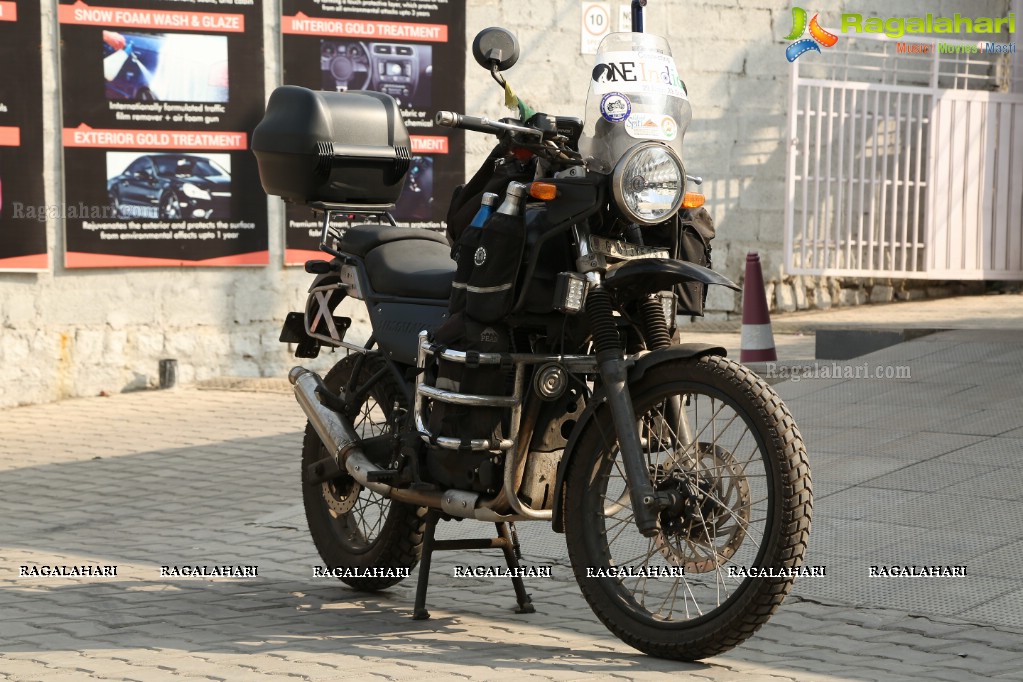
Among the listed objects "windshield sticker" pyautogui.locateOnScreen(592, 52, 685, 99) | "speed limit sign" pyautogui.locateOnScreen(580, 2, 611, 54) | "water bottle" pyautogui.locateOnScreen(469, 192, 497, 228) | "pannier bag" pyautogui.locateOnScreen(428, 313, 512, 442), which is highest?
"speed limit sign" pyautogui.locateOnScreen(580, 2, 611, 54)

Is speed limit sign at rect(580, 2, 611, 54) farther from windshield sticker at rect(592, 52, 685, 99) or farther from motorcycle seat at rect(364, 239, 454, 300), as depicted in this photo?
windshield sticker at rect(592, 52, 685, 99)

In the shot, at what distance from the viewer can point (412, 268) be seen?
5.42m

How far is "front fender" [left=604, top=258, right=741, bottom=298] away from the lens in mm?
4391

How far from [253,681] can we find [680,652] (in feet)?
A: 3.88

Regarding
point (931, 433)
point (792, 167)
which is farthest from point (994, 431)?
point (792, 167)

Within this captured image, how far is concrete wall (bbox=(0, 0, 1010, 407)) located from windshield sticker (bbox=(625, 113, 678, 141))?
277 inches

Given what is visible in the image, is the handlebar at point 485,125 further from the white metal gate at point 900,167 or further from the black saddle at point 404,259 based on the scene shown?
the white metal gate at point 900,167

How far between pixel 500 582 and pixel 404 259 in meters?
1.23

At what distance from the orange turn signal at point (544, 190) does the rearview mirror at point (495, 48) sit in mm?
401

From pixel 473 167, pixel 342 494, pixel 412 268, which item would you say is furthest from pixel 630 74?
pixel 473 167

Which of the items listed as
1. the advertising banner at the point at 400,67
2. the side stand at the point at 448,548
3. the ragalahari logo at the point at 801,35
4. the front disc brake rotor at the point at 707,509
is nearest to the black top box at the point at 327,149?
the side stand at the point at 448,548

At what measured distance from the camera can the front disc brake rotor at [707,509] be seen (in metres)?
4.35

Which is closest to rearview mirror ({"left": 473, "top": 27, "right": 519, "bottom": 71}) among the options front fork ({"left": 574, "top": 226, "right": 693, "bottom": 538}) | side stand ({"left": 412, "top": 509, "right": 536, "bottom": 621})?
front fork ({"left": 574, "top": 226, "right": 693, "bottom": 538})

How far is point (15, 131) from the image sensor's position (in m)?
10.6
